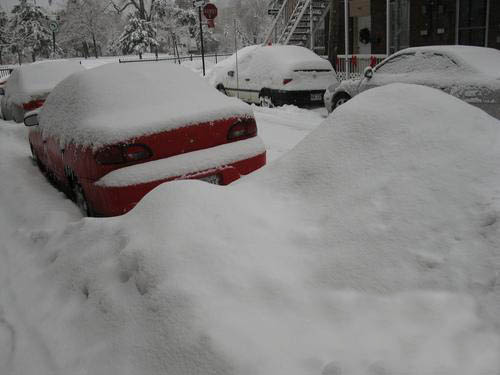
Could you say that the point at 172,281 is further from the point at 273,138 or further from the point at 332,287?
the point at 273,138

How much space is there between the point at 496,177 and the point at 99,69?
171 inches

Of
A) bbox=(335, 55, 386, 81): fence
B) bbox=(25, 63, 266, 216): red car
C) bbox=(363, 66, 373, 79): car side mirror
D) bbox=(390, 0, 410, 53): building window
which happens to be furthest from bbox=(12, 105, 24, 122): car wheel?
bbox=(390, 0, 410, 53): building window

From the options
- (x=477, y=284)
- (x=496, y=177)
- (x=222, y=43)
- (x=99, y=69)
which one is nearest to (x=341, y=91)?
(x=99, y=69)

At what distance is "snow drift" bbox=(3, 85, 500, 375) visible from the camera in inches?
81.0

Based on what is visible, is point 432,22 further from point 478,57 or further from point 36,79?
point 36,79

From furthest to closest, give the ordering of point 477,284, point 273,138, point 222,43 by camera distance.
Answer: point 222,43 → point 273,138 → point 477,284

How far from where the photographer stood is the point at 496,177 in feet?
8.70

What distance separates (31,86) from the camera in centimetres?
1145

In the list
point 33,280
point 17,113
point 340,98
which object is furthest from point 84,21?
A: point 33,280

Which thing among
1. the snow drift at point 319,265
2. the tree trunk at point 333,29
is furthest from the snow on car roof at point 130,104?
the tree trunk at point 333,29

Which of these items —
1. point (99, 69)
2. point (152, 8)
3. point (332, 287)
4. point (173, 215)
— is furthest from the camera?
point (152, 8)

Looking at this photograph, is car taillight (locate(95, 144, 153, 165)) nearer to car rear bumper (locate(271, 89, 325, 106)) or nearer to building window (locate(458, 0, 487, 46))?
car rear bumper (locate(271, 89, 325, 106))

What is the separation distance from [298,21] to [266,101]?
870cm

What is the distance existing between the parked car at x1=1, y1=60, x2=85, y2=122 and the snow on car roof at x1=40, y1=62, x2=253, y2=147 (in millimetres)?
6128
